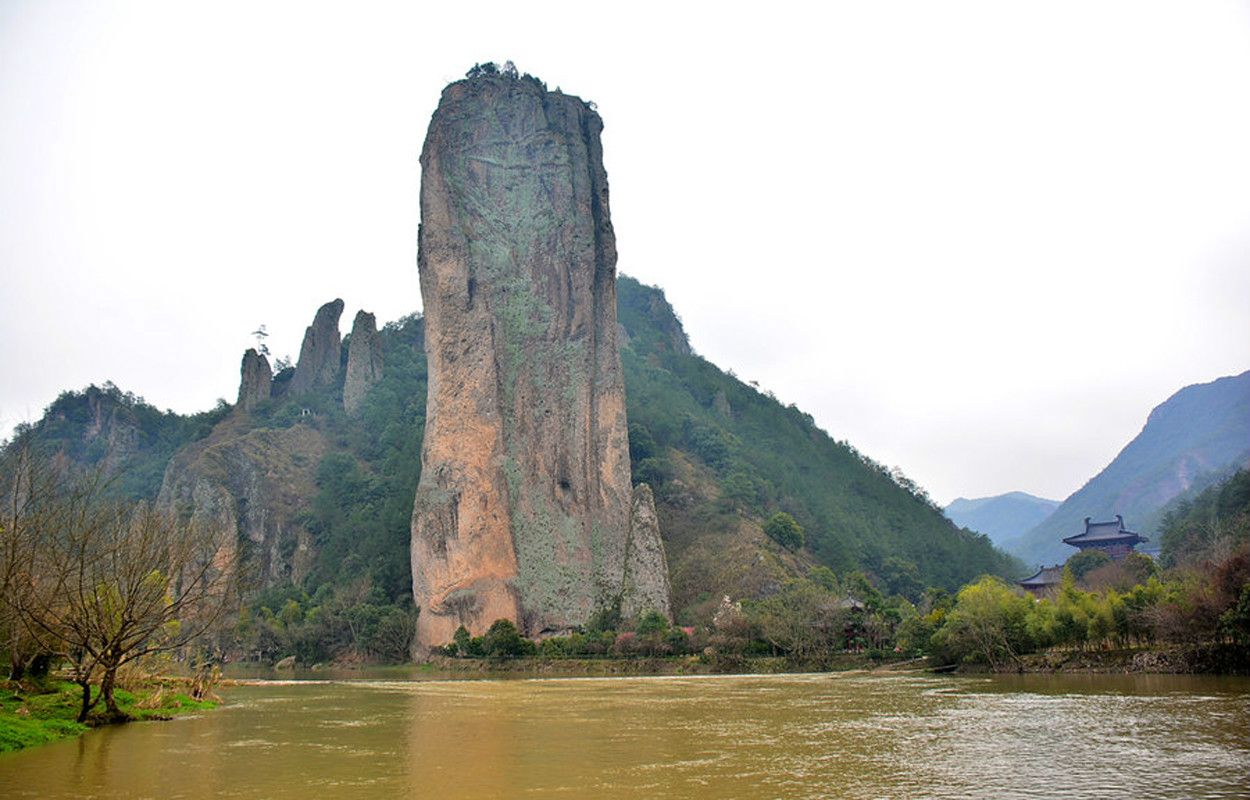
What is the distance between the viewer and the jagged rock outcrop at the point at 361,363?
105688 mm

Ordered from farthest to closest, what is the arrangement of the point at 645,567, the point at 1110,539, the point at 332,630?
the point at 1110,539, the point at 332,630, the point at 645,567

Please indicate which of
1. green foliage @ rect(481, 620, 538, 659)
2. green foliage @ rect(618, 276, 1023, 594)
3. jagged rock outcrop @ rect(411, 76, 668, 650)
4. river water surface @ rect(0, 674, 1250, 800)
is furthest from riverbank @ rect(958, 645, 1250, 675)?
green foliage @ rect(618, 276, 1023, 594)

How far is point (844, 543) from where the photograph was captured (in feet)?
280

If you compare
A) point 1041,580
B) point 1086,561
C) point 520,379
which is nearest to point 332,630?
point 520,379

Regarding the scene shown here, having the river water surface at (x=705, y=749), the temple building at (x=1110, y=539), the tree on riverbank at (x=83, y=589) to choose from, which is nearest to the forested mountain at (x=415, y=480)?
the temple building at (x=1110, y=539)

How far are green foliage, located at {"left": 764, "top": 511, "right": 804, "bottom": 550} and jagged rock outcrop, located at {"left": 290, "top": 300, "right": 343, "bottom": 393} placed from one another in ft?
194

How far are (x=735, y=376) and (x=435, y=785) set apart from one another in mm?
114269

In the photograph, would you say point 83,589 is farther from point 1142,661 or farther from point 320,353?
point 320,353

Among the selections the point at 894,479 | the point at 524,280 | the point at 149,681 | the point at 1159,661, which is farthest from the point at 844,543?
the point at 149,681

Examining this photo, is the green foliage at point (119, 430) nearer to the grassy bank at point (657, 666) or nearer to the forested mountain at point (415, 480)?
the forested mountain at point (415, 480)

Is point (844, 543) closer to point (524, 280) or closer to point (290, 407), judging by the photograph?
point (524, 280)

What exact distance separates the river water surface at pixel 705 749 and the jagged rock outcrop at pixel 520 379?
119 ft

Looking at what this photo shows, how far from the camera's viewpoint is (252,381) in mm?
107312

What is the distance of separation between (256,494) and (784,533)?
49.8 metres
